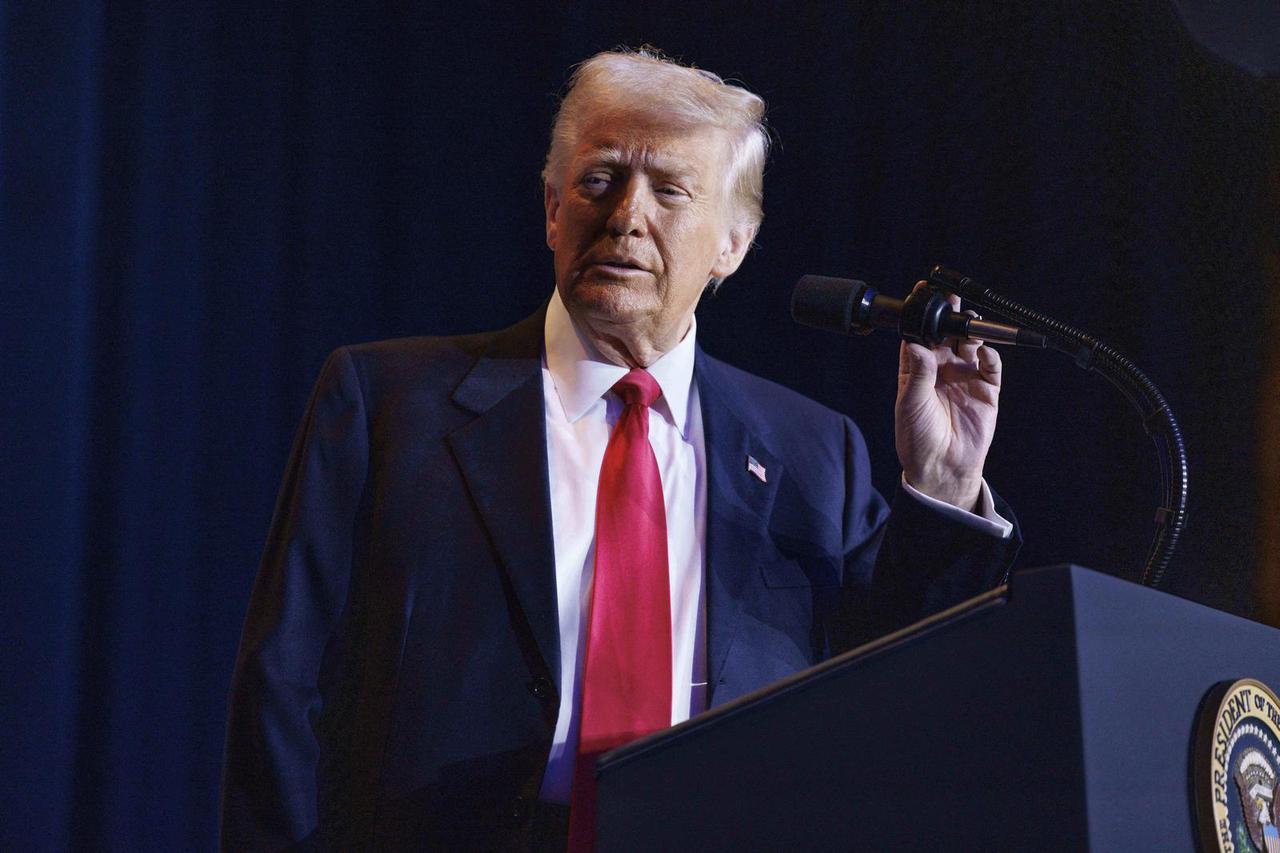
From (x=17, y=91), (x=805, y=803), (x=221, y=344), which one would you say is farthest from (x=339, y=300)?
(x=805, y=803)

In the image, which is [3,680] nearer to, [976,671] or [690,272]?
[690,272]

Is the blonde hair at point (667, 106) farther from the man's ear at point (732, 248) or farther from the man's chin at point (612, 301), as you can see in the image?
the man's chin at point (612, 301)

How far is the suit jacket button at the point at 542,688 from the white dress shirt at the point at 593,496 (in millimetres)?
15

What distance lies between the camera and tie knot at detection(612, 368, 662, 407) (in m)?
1.71

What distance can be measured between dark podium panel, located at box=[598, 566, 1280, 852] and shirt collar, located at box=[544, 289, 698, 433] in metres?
0.92

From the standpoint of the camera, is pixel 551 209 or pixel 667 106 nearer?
pixel 667 106

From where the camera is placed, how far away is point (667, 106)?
179 cm

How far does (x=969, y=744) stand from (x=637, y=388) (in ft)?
3.33

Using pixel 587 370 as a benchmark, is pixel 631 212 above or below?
above

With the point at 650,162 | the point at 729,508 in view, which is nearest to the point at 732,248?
the point at 650,162

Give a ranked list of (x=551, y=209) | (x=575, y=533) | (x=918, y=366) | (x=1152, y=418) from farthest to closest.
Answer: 1. (x=551, y=209)
2. (x=575, y=533)
3. (x=918, y=366)
4. (x=1152, y=418)

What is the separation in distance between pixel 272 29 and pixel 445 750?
5.50 ft

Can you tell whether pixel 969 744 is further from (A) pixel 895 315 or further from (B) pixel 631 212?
(B) pixel 631 212

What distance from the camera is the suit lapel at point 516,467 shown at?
1.50m
